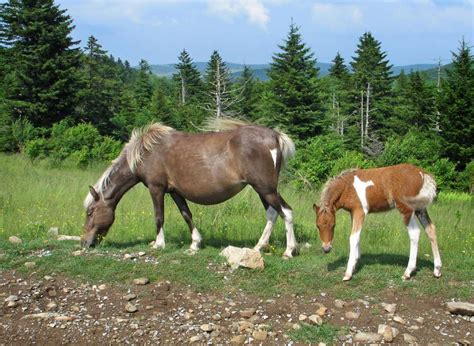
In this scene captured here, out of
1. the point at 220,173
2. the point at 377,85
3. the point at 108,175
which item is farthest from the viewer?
the point at 377,85

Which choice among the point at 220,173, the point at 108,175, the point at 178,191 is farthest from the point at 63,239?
the point at 220,173

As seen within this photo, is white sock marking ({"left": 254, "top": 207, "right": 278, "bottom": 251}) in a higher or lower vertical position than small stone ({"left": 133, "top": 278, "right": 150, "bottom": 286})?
higher

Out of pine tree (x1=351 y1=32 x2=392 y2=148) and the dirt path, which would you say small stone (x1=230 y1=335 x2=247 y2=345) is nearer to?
the dirt path

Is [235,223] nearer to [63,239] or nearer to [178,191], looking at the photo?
[178,191]

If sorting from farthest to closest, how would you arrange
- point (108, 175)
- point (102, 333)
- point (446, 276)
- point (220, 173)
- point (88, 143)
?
point (88, 143) < point (108, 175) < point (220, 173) < point (446, 276) < point (102, 333)

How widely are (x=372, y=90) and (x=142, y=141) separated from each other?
44.4m

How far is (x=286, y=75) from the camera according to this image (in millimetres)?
33938

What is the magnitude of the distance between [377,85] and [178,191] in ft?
146

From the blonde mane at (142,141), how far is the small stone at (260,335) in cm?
388

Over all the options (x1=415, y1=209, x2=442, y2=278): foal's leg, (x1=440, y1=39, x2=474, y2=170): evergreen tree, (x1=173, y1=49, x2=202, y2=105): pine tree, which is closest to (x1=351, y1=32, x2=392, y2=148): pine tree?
(x1=440, y1=39, x2=474, y2=170): evergreen tree

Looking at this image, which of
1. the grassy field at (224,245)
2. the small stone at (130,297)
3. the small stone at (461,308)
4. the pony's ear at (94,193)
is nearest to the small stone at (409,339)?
the small stone at (461,308)

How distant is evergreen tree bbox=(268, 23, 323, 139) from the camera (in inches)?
1293

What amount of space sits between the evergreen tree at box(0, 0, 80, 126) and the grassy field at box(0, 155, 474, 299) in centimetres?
1837

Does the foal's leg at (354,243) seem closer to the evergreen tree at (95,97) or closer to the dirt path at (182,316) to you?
the dirt path at (182,316)
